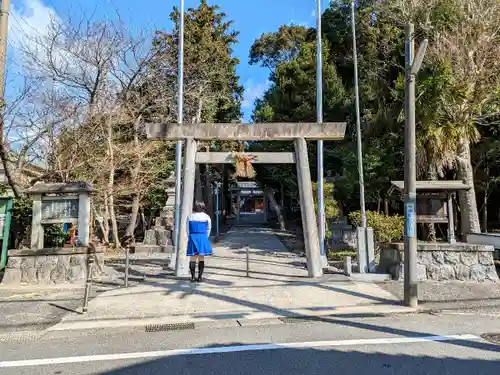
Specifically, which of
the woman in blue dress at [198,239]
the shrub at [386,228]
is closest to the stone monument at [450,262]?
the shrub at [386,228]

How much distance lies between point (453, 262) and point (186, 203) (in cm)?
617

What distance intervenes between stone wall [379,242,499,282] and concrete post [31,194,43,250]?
8089 millimetres

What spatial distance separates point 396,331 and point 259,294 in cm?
291

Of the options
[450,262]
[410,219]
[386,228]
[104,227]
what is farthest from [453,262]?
Result: [104,227]

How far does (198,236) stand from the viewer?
8.66 metres

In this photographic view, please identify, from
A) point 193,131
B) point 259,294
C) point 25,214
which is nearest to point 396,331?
point 259,294

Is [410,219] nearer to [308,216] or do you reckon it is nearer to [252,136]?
[308,216]

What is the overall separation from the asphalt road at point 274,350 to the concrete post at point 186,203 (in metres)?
3.75

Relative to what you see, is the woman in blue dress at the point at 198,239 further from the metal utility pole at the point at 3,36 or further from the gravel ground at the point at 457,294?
the metal utility pole at the point at 3,36

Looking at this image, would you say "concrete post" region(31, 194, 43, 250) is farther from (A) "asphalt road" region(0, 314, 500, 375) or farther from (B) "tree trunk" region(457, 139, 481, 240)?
(B) "tree trunk" region(457, 139, 481, 240)

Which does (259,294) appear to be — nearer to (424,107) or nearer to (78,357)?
(78,357)

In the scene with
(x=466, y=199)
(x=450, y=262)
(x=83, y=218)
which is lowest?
(x=450, y=262)

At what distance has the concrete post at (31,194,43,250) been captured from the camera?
9.18 metres

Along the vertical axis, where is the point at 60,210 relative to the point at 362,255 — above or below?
above
